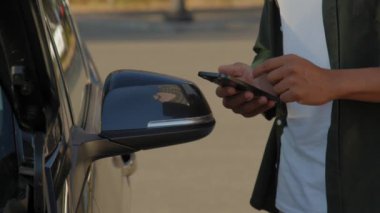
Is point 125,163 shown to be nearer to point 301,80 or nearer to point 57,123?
point 57,123

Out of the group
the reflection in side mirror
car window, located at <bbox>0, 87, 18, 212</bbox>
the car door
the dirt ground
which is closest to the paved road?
the car door

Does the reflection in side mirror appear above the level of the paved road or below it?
above

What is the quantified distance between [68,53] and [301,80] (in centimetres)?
98

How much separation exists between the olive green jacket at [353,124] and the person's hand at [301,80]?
0.13 meters

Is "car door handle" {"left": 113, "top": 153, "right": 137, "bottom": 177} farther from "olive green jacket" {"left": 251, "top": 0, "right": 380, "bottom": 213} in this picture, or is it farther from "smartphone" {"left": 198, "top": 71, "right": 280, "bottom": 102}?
"olive green jacket" {"left": 251, "top": 0, "right": 380, "bottom": 213}

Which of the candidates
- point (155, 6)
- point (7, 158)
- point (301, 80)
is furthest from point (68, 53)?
point (155, 6)

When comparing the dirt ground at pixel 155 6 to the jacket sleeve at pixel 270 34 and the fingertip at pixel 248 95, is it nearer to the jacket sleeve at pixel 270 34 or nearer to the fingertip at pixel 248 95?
the jacket sleeve at pixel 270 34

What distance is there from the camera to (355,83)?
6.25 feet

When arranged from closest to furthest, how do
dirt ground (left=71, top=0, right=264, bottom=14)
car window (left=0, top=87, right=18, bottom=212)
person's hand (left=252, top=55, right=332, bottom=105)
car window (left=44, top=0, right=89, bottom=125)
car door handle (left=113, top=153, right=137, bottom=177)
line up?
car window (left=0, top=87, right=18, bottom=212), person's hand (left=252, top=55, right=332, bottom=105), car window (left=44, top=0, right=89, bottom=125), car door handle (left=113, top=153, right=137, bottom=177), dirt ground (left=71, top=0, right=264, bottom=14)

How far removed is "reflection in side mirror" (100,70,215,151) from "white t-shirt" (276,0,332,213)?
24 centimetres

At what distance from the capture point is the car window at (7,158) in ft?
5.65

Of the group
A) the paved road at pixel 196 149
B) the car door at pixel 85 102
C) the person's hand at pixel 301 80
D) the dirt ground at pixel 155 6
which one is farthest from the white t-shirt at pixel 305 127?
the dirt ground at pixel 155 6

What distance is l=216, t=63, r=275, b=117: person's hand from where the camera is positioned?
6.75 feet

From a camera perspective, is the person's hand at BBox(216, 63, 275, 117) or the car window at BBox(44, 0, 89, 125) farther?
the car window at BBox(44, 0, 89, 125)
